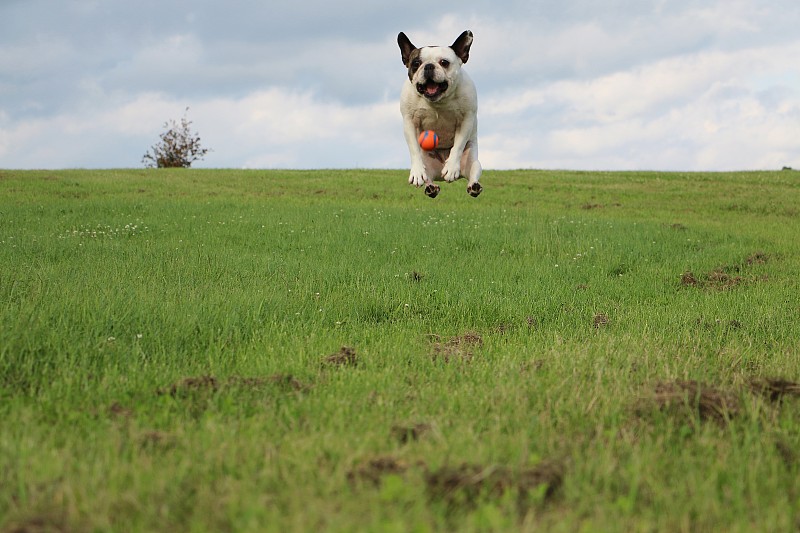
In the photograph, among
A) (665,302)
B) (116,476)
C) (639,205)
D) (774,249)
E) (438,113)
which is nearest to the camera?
(116,476)

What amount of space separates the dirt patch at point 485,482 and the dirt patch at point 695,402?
4.85 feet

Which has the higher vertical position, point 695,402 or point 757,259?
point 757,259

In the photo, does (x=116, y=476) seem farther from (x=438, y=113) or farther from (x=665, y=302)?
(x=665, y=302)

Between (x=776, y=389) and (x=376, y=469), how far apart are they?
3.37 m

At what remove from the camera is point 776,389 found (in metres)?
5.55

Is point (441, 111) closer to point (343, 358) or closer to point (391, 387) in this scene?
point (343, 358)

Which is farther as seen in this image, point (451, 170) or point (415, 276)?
point (415, 276)

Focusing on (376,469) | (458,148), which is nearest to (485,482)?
(376,469)

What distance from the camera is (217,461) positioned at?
402 centimetres

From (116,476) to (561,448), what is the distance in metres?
2.49

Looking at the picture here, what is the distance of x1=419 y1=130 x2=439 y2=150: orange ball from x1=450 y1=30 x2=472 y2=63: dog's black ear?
2.46 ft

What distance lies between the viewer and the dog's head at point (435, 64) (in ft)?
20.6

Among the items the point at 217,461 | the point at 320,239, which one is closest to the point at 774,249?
the point at 320,239

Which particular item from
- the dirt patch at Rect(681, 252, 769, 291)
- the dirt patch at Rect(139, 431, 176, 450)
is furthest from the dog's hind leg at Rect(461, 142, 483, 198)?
the dirt patch at Rect(681, 252, 769, 291)
